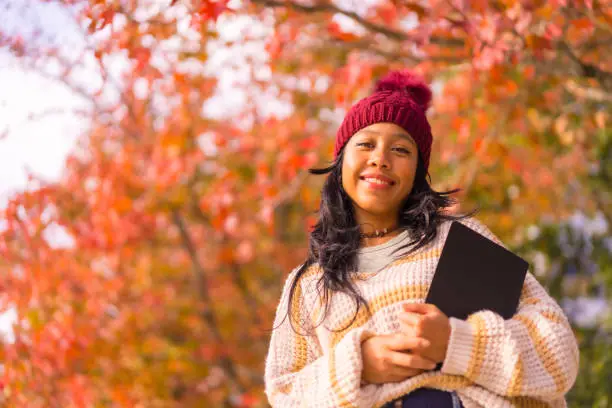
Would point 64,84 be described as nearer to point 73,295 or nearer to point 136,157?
point 136,157

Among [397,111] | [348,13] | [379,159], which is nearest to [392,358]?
[379,159]

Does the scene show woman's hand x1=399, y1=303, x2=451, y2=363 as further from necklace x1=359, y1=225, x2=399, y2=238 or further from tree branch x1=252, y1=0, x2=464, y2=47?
tree branch x1=252, y1=0, x2=464, y2=47

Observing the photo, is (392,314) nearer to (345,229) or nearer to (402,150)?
(345,229)

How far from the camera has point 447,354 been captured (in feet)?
5.84

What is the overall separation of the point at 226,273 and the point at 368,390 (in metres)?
6.13

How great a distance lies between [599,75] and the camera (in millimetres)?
3223

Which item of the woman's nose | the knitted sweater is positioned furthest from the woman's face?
the knitted sweater

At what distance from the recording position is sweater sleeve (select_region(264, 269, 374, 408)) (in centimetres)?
182

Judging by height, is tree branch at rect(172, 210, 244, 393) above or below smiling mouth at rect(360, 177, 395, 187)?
below

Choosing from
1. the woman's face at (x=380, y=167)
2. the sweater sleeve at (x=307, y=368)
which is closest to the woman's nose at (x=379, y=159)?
the woman's face at (x=380, y=167)

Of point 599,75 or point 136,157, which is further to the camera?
point 136,157

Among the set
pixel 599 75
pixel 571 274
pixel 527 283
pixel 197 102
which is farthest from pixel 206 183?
pixel 527 283

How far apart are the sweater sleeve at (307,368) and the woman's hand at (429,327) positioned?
130mm

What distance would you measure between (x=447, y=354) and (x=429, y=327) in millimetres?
78
